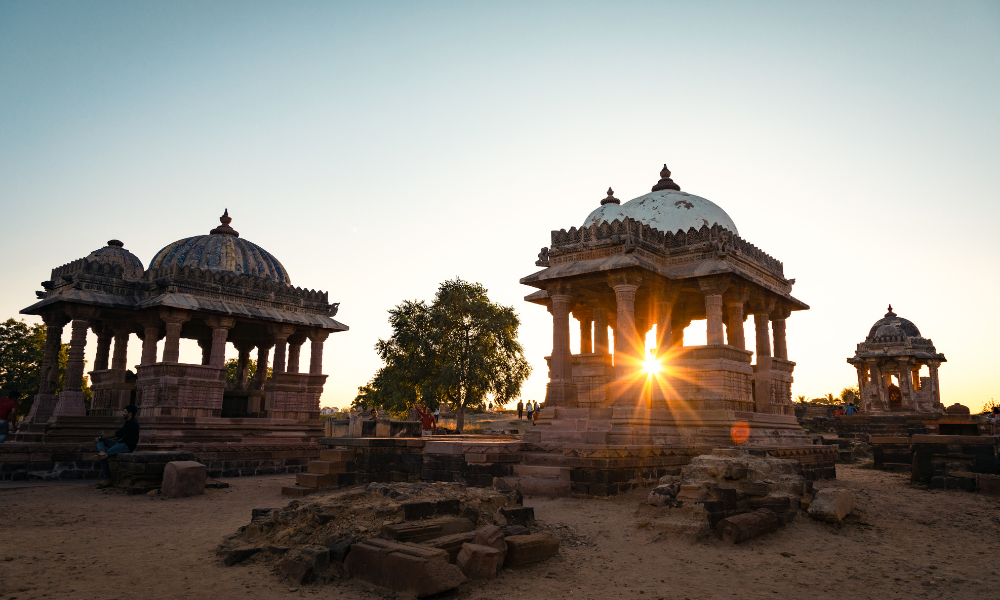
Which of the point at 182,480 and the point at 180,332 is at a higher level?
the point at 180,332

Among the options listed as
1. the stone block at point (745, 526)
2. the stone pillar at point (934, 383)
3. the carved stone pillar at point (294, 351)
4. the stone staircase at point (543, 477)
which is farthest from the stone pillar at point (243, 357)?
the stone pillar at point (934, 383)

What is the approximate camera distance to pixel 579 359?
1678 centimetres

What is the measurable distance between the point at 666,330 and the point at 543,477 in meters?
6.53

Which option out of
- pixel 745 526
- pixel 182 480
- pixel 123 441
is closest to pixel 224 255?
pixel 123 441

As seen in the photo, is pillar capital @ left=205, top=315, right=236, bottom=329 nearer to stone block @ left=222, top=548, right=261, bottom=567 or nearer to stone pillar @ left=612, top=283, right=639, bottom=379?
stone pillar @ left=612, top=283, right=639, bottom=379

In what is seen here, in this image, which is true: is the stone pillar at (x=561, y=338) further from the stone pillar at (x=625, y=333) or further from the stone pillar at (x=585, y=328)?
the stone pillar at (x=585, y=328)

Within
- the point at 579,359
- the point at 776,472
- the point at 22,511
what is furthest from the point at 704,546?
the point at 22,511

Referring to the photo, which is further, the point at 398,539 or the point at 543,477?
the point at 543,477

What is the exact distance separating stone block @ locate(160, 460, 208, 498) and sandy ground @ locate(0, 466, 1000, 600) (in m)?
1.14

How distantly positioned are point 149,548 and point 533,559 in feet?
14.7

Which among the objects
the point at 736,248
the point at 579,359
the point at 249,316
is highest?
the point at 736,248

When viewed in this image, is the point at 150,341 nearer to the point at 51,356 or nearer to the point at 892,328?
the point at 51,356

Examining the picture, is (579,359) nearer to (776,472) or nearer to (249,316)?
(776,472)

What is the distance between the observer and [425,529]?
257 inches
